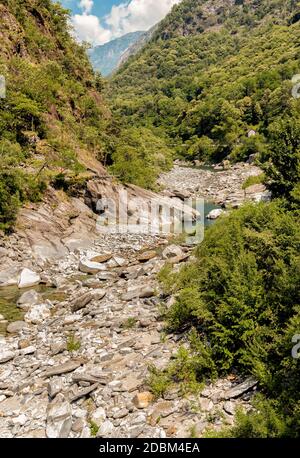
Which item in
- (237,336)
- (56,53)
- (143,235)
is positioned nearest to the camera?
(237,336)

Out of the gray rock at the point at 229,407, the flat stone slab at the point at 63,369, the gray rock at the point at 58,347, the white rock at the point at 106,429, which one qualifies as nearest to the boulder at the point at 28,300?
the gray rock at the point at 58,347

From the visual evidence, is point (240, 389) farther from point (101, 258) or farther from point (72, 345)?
point (101, 258)

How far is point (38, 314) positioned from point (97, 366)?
573 centimetres

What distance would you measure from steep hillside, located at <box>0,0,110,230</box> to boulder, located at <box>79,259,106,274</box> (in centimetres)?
522

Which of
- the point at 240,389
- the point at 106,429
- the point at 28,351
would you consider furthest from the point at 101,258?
the point at 240,389

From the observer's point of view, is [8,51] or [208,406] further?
[8,51]

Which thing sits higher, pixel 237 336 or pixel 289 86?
pixel 289 86

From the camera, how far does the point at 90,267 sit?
70.0 ft

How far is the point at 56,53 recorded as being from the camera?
5259cm

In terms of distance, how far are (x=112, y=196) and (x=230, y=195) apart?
645 inches

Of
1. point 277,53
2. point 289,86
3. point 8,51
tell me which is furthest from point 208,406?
point 277,53

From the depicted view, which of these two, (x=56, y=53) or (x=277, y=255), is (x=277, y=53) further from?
(x=277, y=255)

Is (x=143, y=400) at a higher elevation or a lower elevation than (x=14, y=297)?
higher

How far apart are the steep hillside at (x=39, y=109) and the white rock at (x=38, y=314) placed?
8052 millimetres
